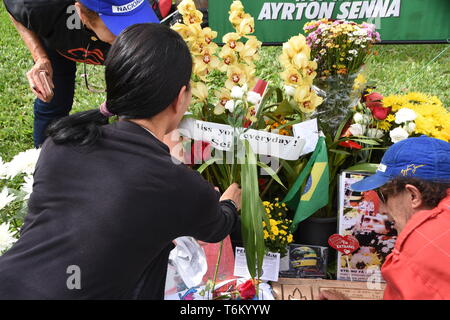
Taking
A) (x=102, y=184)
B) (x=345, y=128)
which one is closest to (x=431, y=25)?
(x=345, y=128)

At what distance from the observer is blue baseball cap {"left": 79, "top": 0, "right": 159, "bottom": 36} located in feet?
6.21

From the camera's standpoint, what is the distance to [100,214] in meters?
1.07

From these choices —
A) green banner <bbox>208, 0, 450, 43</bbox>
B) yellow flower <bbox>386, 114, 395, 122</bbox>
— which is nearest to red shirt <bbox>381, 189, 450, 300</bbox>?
yellow flower <bbox>386, 114, 395, 122</bbox>

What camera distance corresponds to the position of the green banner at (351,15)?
4.06 metres

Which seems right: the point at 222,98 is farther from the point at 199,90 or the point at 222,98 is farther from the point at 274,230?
the point at 274,230

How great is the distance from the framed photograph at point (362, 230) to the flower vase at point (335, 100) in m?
0.23

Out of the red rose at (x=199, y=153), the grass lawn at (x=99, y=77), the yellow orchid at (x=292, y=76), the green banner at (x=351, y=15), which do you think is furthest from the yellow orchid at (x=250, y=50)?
the green banner at (x=351, y=15)

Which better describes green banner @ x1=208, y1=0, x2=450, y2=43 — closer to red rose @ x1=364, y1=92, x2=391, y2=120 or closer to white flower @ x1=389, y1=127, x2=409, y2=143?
red rose @ x1=364, y1=92, x2=391, y2=120

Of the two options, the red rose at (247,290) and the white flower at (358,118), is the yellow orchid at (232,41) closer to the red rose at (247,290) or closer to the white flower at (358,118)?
the white flower at (358,118)

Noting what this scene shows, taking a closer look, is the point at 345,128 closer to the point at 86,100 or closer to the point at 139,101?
the point at 139,101

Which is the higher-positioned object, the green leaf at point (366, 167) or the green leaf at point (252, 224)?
the green leaf at point (366, 167)

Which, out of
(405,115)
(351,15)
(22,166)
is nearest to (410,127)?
(405,115)

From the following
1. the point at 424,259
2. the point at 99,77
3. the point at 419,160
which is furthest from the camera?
the point at 99,77

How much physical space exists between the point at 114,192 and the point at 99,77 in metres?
2.90
